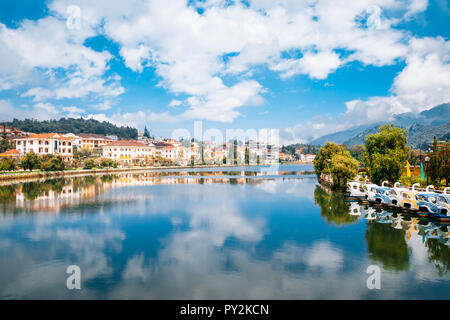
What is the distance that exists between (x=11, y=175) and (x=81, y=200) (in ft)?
79.3

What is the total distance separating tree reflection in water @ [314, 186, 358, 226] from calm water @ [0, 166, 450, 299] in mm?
119

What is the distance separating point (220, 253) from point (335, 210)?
1128cm

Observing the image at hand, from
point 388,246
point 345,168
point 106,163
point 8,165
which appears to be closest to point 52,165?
point 8,165

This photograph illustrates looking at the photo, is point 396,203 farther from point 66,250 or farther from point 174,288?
point 66,250

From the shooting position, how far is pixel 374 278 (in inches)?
341

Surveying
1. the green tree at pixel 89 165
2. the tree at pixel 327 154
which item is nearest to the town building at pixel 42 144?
the green tree at pixel 89 165

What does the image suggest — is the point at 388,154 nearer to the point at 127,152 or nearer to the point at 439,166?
the point at 439,166

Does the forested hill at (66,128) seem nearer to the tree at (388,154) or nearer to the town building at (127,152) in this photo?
the town building at (127,152)

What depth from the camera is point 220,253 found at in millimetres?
11102

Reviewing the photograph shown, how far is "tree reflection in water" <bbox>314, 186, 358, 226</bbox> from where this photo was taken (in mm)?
16875

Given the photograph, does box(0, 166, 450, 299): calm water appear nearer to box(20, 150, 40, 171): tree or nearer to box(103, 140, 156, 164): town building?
box(20, 150, 40, 171): tree
